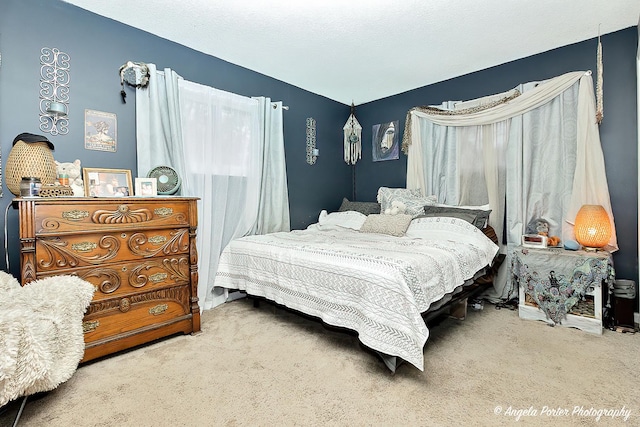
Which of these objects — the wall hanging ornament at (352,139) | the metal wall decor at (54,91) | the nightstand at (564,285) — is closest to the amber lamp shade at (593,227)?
the nightstand at (564,285)

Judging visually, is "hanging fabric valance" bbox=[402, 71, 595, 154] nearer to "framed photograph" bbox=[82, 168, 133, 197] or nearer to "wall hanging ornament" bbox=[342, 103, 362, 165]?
"wall hanging ornament" bbox=[342, 103, 362, 165]

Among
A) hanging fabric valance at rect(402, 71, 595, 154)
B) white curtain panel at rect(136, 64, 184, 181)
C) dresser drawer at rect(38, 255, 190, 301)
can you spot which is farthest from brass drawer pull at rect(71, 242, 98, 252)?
hanging fabric valance at rect(402, 71, 595, 154)

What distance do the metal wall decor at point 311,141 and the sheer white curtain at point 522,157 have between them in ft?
4.55

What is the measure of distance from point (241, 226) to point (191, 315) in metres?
1.14

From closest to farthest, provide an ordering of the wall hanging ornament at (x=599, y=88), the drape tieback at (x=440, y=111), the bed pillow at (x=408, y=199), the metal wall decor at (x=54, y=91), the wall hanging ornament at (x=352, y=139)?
the metal wall decor at (x=54, y=91) → the wall hanging ornament at (x=599, y=88) → the drape tieback at (x=440, y=111) → the bed pillow at (x=408, y=199) → the wall hanging ornament at (x=352, y=139)

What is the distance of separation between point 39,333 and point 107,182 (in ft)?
4.51

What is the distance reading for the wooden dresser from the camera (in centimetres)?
173

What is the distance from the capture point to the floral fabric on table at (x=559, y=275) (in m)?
2.34

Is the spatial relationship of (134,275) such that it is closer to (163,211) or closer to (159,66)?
(163,211)

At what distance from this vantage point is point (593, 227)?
2.47 meters

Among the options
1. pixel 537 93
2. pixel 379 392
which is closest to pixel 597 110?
pixel 537 93

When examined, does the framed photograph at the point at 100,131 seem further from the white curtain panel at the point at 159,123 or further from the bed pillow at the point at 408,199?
the bed pillow at the point at 408,199

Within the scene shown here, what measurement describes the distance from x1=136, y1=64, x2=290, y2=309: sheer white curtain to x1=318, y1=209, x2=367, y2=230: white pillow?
0.48 m

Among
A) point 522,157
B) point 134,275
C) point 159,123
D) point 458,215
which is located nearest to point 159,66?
point 159,123
